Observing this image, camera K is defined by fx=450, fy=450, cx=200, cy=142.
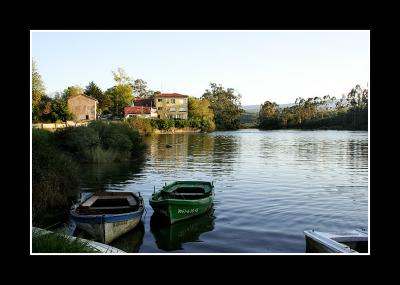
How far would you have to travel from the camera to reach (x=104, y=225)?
40.1 ft

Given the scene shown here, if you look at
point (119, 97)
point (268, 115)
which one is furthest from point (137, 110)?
point (268, 115)

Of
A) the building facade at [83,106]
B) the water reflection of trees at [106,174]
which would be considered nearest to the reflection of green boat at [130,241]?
the water reflection of trees at [106,174]

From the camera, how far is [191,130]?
9031 centimetres

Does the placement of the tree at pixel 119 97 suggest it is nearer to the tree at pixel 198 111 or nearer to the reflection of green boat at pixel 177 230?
the tree at pixel 198 111

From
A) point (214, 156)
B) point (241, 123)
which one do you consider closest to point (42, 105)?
point (214, 156)

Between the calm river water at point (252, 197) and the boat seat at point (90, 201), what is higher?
the boat seat at point (90, 201)

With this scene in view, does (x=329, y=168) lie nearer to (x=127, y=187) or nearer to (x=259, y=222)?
(x=127, y=187)

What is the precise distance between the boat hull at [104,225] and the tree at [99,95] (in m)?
73.2

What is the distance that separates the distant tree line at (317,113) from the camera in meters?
91.6
